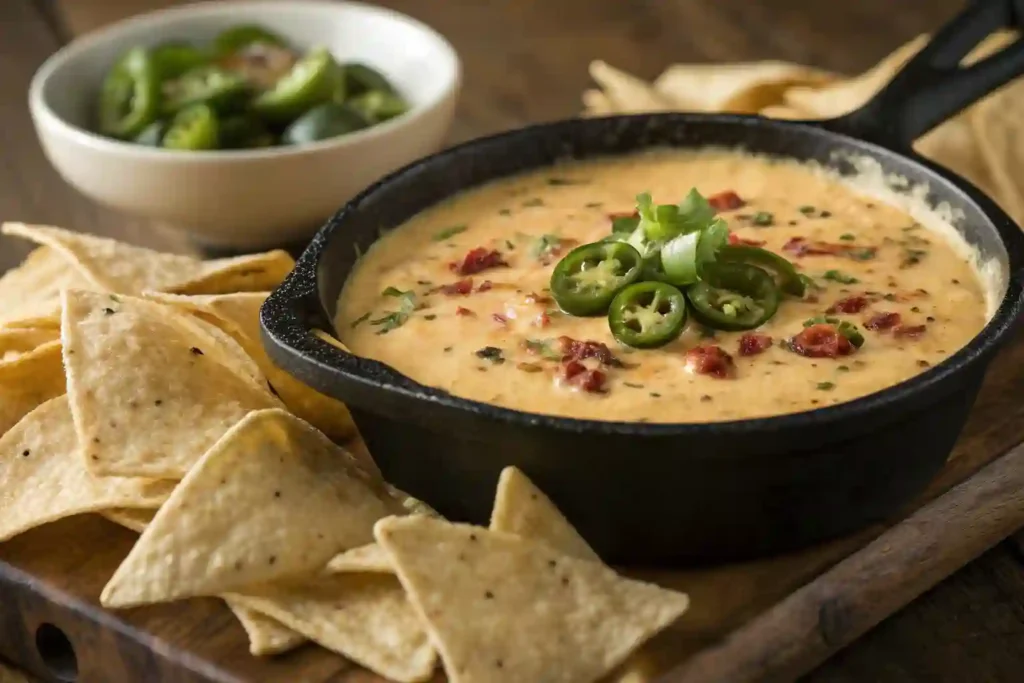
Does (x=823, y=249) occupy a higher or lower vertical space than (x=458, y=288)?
higher

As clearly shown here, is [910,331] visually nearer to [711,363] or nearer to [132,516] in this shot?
[711,363]

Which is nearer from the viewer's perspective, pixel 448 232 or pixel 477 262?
pixel 477 262

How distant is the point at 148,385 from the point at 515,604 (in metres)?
0.92

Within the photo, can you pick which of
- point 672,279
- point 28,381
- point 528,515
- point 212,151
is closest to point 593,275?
point 672,279

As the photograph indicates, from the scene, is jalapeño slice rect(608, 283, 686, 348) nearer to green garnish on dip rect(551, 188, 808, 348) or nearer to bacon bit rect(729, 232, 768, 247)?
green garnish on dip rect(551, 188, 808, 348)

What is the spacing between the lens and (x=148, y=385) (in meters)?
2.80

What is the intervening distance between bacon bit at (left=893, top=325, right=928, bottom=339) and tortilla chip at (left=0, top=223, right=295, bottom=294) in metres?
1.38

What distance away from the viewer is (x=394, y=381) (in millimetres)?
2477

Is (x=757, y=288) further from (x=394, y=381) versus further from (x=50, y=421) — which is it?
(x=50, y=421)

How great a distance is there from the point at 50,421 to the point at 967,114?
2505 mm

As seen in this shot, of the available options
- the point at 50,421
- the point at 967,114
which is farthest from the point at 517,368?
the point at 967,114

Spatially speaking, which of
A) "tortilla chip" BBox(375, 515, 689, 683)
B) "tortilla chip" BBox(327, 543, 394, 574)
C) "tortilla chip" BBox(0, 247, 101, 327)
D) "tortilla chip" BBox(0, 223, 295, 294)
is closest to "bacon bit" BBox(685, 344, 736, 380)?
"tortilla chip" BBox(375, 515, 689, 683)

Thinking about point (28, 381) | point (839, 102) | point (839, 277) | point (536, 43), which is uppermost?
point (839, 277)

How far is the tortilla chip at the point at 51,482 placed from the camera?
2.66 meters
